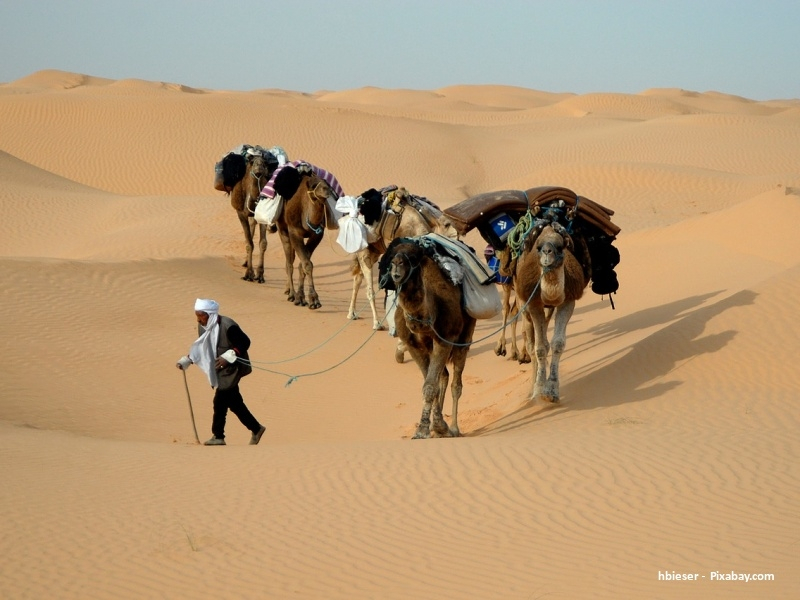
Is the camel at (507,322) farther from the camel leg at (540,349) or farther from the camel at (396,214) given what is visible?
the camel leg at (540,349)

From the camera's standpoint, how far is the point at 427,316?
9.80 meters

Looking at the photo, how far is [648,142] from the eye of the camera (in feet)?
150

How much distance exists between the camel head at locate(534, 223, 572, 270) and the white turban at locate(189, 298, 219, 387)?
3.21 m

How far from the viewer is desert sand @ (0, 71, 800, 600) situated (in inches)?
256

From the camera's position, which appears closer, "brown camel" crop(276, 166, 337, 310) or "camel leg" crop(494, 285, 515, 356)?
"camel leg" crop(494, 285, 515, 356)

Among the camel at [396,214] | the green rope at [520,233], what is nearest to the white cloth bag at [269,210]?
the camel at [396,214]

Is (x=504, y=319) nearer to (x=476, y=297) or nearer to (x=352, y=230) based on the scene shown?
(x=352, y=230)

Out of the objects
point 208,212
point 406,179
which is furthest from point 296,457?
point 406,179

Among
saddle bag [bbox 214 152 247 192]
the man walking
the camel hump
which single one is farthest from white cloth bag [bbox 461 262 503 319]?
saddle bag [bbox 214 152 247 192]

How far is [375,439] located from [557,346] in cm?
241

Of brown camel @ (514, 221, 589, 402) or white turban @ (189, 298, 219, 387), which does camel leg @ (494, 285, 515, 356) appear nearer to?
brown camel @ (514, 221, 589, 402)

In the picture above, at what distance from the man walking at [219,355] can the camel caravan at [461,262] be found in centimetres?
155

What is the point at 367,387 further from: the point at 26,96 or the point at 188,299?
the point at 26,96

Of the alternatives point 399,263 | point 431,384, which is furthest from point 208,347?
point 431,384
